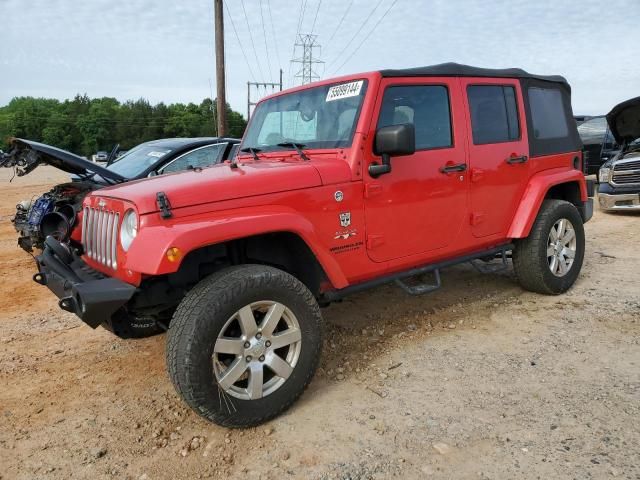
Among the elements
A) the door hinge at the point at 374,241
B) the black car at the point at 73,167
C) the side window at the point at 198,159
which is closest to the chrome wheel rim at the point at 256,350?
the door hinge at the point at 374,241

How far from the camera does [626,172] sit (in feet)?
30.2

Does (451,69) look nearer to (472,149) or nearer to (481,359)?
(472,149)

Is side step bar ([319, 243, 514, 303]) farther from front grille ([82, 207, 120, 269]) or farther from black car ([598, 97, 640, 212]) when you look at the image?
black car ([598, 97, 640, 212])

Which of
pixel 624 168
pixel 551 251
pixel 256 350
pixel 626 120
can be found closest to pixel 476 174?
pixel 551 251

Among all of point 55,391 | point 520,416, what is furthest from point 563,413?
point 55,391

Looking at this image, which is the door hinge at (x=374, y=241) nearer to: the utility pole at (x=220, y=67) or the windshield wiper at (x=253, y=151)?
the windshield wiper at (x=253, y=151)

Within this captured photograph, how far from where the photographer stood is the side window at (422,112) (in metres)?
3.45

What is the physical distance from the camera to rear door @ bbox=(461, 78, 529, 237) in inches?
A: 156

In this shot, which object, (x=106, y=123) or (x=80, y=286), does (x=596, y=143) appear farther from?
(x=106, y=123)

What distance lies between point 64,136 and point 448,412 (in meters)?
98.4

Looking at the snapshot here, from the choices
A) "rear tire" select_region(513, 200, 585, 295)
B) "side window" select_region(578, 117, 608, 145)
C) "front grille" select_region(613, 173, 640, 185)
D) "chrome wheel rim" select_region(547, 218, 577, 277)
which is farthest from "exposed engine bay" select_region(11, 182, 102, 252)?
"side window" select_region(578, 117, 608, 145)

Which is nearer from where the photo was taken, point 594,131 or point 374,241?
point 374,241

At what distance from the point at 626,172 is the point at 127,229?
943 centimetres

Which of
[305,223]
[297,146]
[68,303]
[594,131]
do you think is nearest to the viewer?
[68,303]
